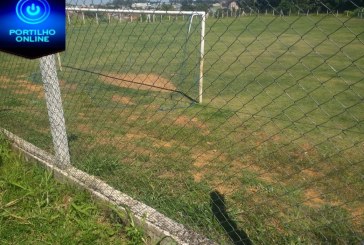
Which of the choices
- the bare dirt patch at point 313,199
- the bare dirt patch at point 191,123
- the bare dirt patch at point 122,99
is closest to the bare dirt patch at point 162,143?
the bare dirt patch at point 191,123

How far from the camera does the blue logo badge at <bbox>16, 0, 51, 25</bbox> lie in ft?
9.02

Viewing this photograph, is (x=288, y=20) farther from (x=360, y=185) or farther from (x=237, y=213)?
(x=360, y=185)

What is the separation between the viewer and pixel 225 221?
8.45ft

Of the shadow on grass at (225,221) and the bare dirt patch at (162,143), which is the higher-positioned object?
the shadow on grass at (225,221)

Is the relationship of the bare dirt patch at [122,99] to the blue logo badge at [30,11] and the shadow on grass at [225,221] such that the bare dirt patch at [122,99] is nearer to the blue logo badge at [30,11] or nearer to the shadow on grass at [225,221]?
the blue logo badge at [30,11]

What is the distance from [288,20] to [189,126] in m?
3.57

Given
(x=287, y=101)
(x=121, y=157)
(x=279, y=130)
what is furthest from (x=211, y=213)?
(x=287, y=101)

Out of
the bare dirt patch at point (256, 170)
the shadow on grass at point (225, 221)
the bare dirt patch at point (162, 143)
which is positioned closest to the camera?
→ the shadow on grass at point (225, 221)

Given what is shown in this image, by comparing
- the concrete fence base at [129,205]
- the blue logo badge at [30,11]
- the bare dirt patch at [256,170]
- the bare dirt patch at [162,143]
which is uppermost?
the blue logo badge at [30,11]

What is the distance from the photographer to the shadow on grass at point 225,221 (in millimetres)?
2385

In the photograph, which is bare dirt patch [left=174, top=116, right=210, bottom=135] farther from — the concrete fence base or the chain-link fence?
the concrete fence base

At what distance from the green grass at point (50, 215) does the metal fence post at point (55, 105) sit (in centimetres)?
21

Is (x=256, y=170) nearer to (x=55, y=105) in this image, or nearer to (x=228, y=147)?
(x=228, y=147)

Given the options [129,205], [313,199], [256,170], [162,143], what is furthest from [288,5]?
[162,143]
